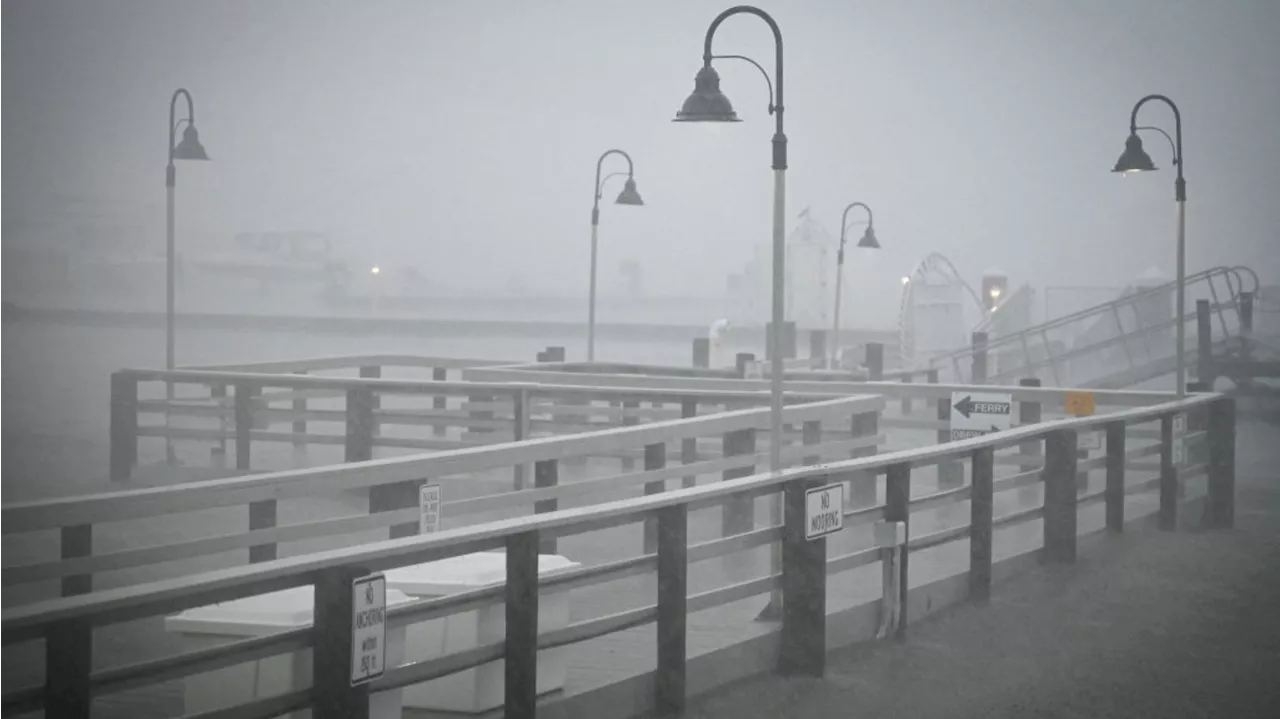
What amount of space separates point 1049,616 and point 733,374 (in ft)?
38.1

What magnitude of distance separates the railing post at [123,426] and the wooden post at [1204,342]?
67.5 ft

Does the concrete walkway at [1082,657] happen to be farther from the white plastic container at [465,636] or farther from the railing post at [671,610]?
the white plastic container at [465,636]

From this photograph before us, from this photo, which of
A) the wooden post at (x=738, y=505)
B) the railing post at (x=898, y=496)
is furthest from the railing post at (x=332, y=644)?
the wooden post at (x=738, y=505)

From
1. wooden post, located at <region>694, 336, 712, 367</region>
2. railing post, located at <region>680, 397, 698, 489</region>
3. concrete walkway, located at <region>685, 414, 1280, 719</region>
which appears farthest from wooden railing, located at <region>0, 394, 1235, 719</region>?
wooden post, located at <region>694, 336, 712, 367</region>

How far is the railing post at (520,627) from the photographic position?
5855 mm

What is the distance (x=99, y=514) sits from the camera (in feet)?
21.6

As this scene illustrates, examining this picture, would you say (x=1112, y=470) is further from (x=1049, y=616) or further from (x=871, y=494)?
(x=1049, y=616)

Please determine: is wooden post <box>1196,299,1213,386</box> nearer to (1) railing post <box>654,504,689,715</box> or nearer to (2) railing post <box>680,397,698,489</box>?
(2) railing post <box>680,397,698,489</box>

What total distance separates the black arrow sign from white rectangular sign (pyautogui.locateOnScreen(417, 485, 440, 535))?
5.39 metres

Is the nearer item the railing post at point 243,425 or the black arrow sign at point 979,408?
the black arrow sign at point 979,408

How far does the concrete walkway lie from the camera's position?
7.36 m

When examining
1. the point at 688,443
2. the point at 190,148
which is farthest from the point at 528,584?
the point at 190,148

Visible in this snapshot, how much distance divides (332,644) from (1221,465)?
11.7m

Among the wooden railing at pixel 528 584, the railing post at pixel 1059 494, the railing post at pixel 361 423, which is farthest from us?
the railing post at pixel 361 423
